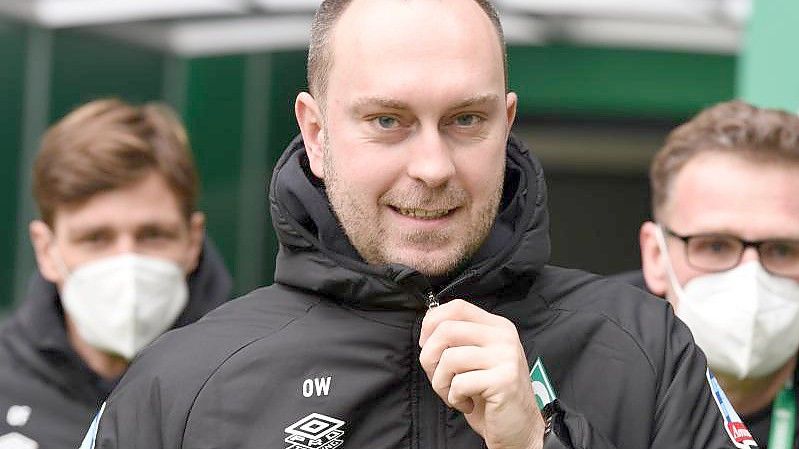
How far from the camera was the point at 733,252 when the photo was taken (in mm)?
3666

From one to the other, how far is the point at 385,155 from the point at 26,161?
7.91 metres

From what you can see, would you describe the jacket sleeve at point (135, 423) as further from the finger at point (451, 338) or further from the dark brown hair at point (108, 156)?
the dark brown hair at point (108, 156)

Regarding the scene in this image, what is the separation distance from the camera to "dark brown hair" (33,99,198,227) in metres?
4.27

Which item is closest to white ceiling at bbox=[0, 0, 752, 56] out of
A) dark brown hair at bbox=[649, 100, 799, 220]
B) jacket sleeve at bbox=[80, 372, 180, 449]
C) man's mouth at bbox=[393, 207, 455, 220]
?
dark brown hair at bbox=[649, 100, 799, 220]

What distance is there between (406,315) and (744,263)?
137 centimetres

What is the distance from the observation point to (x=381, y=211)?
2.46m

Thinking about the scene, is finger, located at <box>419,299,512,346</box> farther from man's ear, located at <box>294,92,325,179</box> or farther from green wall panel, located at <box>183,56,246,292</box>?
green wall panel, located at <box>183,56,246,292</box>

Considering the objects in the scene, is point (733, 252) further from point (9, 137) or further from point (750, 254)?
point (9, 137)

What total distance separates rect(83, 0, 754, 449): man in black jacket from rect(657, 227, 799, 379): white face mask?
1106 mm

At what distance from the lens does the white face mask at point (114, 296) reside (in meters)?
4.27

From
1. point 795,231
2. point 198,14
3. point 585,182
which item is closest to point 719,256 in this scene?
point 795,231

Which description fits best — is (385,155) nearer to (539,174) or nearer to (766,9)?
(539,174)

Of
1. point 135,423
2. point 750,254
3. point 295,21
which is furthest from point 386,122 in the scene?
→ point 295,21

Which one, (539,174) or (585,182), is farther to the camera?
(585,182)
